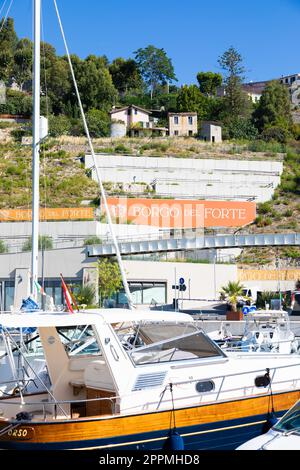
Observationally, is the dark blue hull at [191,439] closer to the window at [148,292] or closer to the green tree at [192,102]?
the window at [148,292]

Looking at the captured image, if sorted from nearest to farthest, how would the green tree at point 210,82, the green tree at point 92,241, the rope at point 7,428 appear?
the rope at point 7,428, the green tree at point 92,241, the green tree at point 210,82

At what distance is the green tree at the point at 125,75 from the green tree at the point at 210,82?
12058 mm

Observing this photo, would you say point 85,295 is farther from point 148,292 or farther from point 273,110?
point 273,110

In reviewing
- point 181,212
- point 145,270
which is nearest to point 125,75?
point 181,212

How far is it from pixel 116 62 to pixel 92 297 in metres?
105

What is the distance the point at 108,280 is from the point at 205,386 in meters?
32.3

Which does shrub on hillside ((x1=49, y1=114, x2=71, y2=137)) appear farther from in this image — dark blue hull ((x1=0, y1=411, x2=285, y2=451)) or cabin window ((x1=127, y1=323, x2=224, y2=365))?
dark blue hull ((x1=0, y1=411, x2=285, y2=451))

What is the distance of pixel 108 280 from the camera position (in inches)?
1794

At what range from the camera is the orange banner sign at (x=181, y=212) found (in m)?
71.7

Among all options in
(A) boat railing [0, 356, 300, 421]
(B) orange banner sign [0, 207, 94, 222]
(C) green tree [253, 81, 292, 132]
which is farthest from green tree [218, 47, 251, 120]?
(A) boat railing [0, 356, 300, 421]

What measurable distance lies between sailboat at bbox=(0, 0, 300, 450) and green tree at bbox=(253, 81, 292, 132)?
104881mm


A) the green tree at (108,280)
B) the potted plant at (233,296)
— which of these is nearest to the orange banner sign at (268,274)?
the potted plant at (233,296)

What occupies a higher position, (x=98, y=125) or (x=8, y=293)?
(x=98, y=125)

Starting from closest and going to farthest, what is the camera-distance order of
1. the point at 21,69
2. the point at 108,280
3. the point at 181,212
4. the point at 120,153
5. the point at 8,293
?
the point at 108,280 < the point at 8,293 < the point at 181,212 < the point at 120,153 < the point at 21,69
